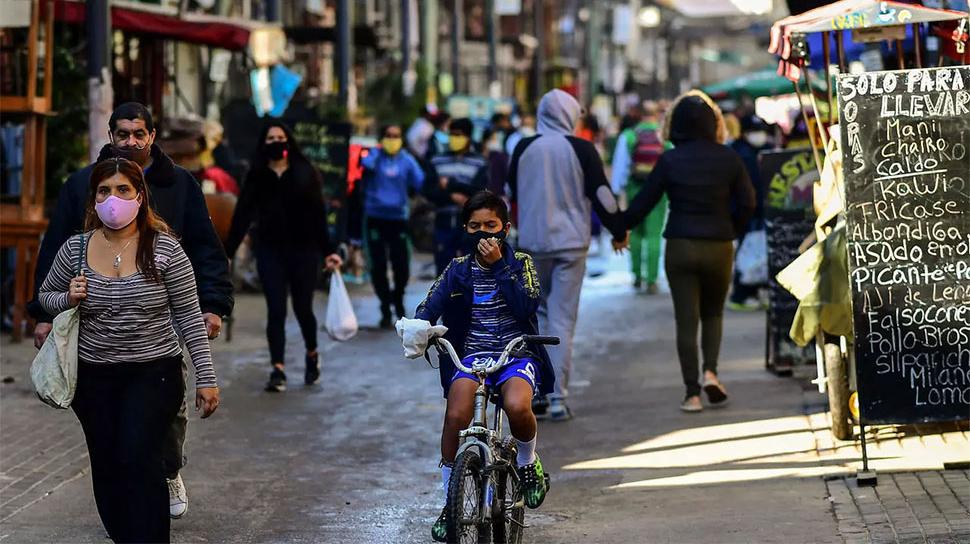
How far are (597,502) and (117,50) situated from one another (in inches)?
648

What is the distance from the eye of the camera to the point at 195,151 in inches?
648

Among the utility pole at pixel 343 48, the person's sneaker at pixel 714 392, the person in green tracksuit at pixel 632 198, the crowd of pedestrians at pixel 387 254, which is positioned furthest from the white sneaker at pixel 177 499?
the utility pole at pixel 343 48

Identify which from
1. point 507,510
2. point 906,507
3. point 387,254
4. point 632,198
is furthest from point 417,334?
point 632,198

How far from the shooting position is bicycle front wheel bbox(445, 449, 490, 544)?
674 centimetres

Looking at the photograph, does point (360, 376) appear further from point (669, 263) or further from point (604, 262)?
point (604, 262)

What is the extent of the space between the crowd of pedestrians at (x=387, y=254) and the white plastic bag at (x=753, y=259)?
492 mm

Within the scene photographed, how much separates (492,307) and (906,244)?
229cm

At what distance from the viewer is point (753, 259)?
17266 mm

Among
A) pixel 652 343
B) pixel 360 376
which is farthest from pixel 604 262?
pixel 360 376

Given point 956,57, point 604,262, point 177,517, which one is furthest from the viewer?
point 604,262

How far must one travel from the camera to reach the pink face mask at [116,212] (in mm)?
6441

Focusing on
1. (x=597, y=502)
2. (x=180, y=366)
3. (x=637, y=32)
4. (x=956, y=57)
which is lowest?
(x=597, y=502)

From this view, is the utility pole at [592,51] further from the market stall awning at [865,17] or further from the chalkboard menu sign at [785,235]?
the market stall awning at [865,17]

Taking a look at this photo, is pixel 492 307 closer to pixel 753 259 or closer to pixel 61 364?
pixel 61 364
